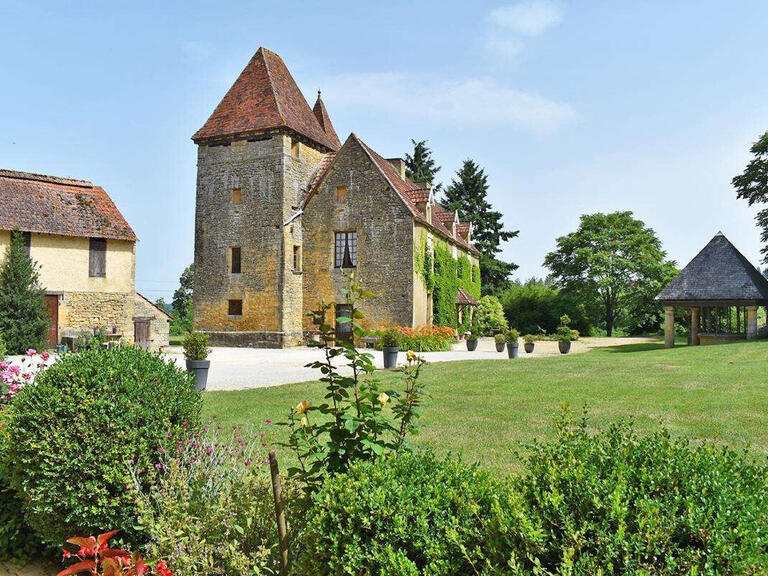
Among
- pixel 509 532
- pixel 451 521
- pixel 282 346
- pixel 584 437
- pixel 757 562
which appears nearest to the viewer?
pixel 757 562

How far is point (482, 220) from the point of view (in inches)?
1941

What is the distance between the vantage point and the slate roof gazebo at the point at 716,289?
2503cm

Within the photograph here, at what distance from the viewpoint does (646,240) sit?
146 feet

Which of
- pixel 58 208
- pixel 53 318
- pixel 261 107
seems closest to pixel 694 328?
pixel 261 107

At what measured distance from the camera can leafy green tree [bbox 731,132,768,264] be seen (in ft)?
110

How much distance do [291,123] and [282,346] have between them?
41.1 feet

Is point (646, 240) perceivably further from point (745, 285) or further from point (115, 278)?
point (115, 278)

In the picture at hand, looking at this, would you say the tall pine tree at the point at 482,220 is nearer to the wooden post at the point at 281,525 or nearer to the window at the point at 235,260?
the window at the point at 235,260

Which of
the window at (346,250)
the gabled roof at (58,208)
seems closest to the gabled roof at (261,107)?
the window at (346,250)

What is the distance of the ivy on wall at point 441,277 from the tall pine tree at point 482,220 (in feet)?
37.8

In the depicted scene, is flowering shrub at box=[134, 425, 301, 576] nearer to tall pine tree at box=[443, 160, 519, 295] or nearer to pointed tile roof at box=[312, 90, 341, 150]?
pointed tile roof at box=[312, 90, 341, 150]

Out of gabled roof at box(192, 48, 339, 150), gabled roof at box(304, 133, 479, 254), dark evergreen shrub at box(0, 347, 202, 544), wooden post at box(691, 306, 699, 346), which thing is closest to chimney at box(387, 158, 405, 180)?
gabled roof at box(304, 133, 479, 254)

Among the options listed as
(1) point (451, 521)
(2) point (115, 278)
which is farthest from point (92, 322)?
(1) point (451, 521)

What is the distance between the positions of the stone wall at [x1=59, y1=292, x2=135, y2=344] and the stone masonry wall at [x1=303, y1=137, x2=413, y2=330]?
30.4ft
